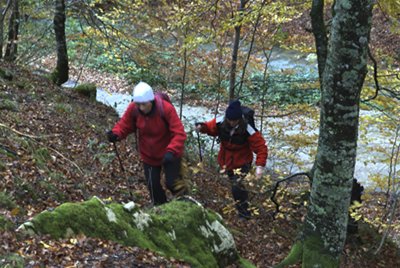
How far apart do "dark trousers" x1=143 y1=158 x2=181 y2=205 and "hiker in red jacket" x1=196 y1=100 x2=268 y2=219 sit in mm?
866

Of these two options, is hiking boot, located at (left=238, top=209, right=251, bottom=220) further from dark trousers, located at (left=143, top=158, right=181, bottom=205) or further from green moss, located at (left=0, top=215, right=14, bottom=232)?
green moss, located at (left=0, top=215, right=14, bottom=232)

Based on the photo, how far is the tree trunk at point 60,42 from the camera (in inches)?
476

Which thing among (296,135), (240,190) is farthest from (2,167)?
(296,135)

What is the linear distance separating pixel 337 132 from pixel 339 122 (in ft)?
0.32

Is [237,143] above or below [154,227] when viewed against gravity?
above

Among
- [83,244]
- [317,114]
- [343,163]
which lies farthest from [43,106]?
[343,163]

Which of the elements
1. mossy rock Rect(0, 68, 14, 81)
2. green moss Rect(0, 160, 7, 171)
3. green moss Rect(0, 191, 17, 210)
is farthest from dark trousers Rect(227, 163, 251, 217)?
mossy rock Rect(0, 68, 14, 81)

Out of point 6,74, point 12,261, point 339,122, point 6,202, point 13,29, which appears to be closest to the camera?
point 12,261

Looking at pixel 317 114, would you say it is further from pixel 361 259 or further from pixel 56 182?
pixel 56 182

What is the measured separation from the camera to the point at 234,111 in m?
6.09

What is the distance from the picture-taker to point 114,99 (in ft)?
67.6

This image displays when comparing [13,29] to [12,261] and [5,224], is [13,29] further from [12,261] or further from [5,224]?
[12,261]

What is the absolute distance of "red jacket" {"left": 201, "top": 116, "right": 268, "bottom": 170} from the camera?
6.30 meters

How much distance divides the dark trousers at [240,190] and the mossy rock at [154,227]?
4.51 ft
